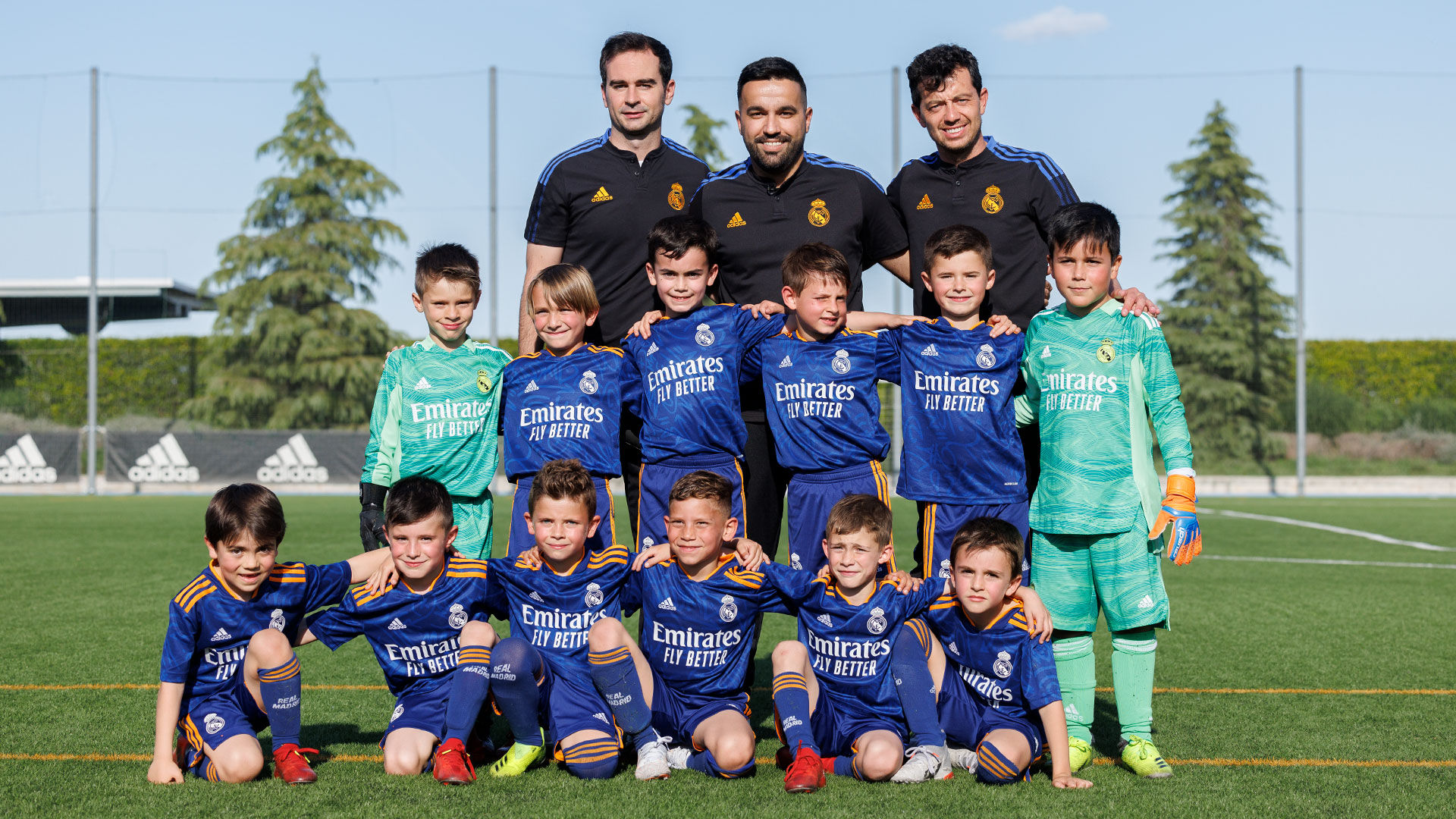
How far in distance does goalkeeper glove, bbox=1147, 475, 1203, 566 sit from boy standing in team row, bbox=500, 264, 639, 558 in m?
1.81

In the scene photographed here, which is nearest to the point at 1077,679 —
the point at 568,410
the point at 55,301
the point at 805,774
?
the point at 805,774

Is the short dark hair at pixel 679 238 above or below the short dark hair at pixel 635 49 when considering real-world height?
below

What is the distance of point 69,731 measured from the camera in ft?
12.5

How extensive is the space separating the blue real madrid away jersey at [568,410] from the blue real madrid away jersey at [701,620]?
1.53 feet

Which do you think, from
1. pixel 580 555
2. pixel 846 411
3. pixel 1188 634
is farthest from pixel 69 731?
pixel 1188 634

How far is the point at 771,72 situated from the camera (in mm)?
4000

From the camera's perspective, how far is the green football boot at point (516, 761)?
134 inches

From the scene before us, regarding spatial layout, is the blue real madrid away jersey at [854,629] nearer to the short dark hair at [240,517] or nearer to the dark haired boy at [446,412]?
the dark haired boy at [446,412]

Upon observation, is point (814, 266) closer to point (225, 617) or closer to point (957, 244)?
point (957, 244)

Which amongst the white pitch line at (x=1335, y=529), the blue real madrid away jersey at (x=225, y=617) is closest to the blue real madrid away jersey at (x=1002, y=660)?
the blue real madrid away jersey at (x=225, y=617)

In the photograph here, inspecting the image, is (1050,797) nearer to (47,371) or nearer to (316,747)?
(316,747)

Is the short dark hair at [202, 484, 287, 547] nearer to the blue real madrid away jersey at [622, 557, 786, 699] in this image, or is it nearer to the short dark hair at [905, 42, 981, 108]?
the blue real madrid away jersey at [622, 557, 786, 699]

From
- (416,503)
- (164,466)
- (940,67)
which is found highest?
(940,67)

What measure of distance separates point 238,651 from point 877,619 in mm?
2033
